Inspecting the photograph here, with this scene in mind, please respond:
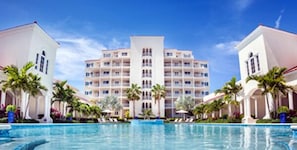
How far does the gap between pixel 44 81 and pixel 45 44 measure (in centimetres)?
355

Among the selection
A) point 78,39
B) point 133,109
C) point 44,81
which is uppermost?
point 78,39

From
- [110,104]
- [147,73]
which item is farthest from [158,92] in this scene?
Answer: [110,104]

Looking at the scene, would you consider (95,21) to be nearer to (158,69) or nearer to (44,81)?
(44,81)

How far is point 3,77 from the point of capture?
1995cm

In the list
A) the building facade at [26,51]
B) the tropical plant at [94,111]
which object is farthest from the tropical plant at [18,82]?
the tropical plant at [94,111]

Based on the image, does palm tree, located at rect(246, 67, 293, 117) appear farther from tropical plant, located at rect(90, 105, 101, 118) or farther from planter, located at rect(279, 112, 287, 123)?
tropical plant, located at rect(90, 105, 101, 118)

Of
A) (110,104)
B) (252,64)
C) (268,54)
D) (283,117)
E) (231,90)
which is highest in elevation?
(268,54)

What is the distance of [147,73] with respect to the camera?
2233 inches

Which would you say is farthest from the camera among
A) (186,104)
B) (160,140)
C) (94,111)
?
(186,104)

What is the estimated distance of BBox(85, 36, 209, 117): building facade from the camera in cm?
5619

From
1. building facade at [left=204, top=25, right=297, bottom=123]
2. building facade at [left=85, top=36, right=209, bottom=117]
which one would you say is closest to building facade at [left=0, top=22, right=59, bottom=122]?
building facade at [left=204, top=25, right=297, bottom=123]

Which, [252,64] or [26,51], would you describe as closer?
[26,51]

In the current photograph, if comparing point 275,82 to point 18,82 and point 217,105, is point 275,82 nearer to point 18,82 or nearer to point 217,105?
point 217,105

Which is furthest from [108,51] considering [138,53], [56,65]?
[56,65]
